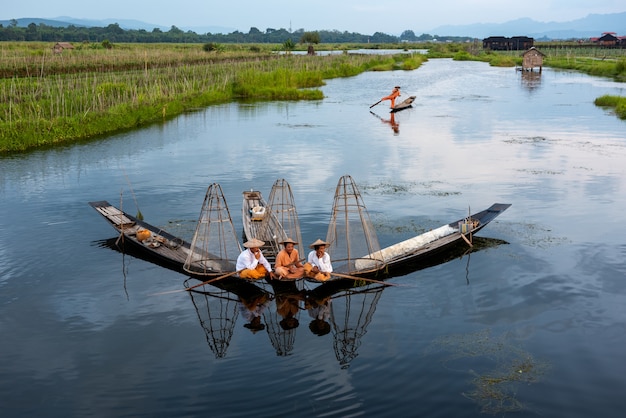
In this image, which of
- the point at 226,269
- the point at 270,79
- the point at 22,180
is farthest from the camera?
the point at 270,79

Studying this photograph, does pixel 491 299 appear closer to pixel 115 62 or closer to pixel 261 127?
pixel 261 127

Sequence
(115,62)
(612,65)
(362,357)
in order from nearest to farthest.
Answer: (362,357)
(115,62)
(612,65)

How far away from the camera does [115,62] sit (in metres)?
41.1

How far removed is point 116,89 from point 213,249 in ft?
62.9

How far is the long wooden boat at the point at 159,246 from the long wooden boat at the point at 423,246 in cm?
244

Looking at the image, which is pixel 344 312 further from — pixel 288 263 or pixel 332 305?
pixel 288 263

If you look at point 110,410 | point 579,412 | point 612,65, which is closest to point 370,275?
point 579,412

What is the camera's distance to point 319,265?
9297 millimetres

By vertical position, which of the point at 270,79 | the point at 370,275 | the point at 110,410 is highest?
the point at 270,79

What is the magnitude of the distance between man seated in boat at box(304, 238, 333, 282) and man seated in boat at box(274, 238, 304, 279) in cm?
14

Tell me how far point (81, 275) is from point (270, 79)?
→ 93.6ft

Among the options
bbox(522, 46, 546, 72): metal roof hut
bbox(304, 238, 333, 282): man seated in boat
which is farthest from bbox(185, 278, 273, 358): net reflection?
bbox(522, 46, 546, 72): metal roof hut

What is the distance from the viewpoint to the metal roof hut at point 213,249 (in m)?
9.78


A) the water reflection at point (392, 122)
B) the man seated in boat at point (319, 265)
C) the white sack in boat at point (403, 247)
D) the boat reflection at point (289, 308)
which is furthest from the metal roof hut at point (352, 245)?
the water reflection at point (392, 122)
